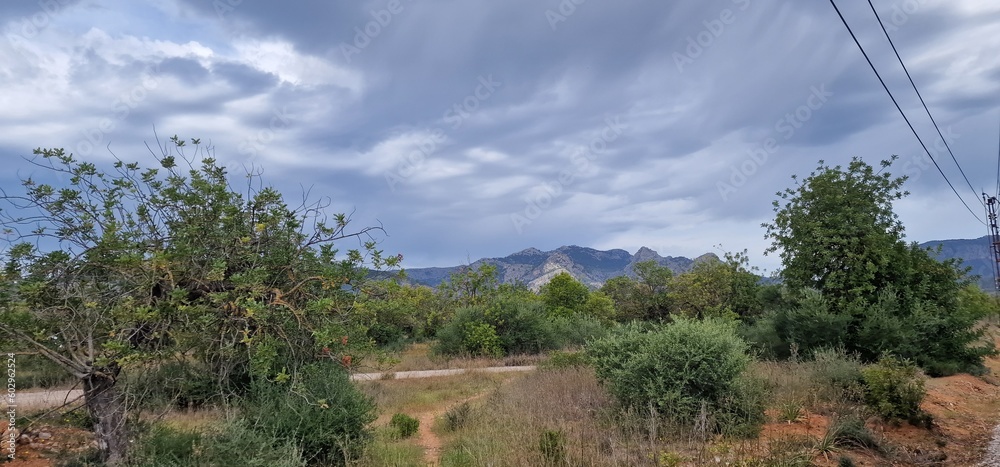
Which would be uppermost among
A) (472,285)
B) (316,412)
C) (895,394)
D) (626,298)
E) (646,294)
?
(472,285)

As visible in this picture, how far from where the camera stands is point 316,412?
6.30m

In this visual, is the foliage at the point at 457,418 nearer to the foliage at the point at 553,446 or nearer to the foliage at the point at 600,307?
the foliage at the point at 553,446

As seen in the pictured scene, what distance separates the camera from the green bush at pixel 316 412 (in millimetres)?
6023

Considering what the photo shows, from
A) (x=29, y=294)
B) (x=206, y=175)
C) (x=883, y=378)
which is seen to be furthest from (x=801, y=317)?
(x=29, y=294)

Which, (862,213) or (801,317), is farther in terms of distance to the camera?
(862,213)

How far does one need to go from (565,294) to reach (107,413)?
2646 cm

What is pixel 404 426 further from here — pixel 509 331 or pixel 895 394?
pixel 509 331

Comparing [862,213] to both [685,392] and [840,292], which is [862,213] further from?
[685,392]

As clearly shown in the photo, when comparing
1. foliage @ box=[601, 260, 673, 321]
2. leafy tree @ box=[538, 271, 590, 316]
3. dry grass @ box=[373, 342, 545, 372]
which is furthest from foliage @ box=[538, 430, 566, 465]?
leafy tree @ box=[538, 271, 590, 316]

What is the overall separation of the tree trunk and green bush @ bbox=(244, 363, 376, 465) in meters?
1.20

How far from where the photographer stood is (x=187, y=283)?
5793mm

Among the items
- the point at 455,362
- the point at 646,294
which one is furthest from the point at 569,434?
the point at 646,294

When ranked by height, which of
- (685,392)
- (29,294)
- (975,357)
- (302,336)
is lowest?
(975,357)

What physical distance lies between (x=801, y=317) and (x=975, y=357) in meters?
5.01
